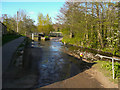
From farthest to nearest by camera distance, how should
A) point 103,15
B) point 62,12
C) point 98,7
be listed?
point 62,12, point 98,7, point 103,15

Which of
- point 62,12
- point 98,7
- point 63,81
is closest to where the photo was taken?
point 63,81

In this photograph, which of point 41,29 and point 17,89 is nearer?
point 17,89

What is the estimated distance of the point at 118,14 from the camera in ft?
33.9

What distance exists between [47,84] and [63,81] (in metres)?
0.63

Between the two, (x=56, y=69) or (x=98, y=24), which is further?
(x=98, y=24)

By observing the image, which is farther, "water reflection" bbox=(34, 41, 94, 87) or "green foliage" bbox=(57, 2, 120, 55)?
"green foliage" bbox=(57, 2, 120, 55)

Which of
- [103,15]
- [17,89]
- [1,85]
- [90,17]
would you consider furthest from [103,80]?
[90,17]

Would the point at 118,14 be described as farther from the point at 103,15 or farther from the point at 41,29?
the point at 41,29

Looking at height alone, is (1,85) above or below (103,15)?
below

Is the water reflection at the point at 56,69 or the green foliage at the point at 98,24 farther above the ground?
the green foliage at the point at 98,24

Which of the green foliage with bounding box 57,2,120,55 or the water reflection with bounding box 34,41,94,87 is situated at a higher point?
the green foliage with bounding box 57,2,120,55

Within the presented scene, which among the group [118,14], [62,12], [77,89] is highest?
[62,12]

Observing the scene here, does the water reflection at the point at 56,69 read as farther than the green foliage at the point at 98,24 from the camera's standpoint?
No

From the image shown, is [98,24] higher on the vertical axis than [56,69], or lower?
higher
